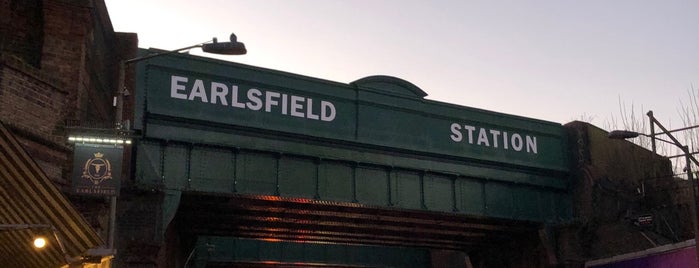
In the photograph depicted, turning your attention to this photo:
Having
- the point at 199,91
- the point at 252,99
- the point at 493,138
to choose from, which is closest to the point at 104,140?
Result: the point at 199,91

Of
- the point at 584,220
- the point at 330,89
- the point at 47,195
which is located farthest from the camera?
the point at 584,220

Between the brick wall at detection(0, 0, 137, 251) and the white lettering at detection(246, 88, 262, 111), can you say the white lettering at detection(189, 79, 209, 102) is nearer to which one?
the white lettering at detection(246, 88, 262, 111)

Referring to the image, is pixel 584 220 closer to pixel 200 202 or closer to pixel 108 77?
pixel 200 202

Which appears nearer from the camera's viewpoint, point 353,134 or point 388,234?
point 353,134

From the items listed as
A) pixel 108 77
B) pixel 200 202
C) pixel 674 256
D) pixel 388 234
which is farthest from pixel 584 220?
pixel 108 77

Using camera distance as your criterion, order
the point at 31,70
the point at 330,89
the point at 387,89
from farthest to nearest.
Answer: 1. the point at 387,89
2. the point at 330,89
3. the point at 31,70

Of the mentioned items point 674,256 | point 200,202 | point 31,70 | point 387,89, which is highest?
point 387,89

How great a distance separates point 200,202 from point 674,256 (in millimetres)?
17654

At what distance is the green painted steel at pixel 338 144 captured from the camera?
92.4 ft

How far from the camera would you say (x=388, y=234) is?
132ft

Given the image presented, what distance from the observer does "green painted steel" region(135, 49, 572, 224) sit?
92.4 ft

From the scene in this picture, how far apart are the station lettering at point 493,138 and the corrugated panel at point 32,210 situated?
1911 centimetres

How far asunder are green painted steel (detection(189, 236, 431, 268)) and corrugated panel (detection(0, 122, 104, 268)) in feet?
99.6

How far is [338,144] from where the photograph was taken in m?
30.9
